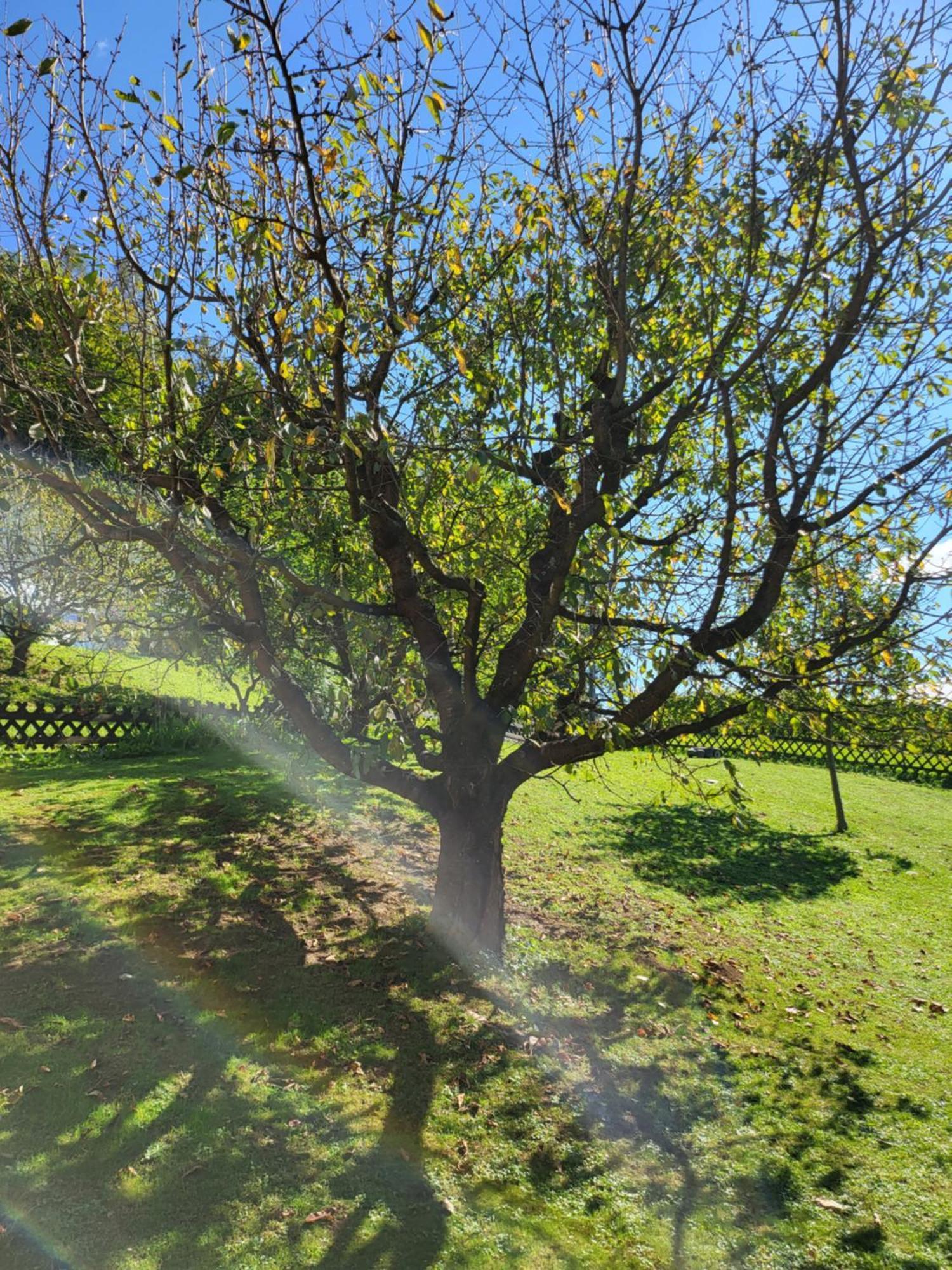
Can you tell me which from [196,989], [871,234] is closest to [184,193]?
[871,234]

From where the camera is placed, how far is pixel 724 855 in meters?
12.6

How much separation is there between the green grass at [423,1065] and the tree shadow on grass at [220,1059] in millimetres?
19

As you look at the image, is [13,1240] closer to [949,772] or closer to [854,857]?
[854,857]

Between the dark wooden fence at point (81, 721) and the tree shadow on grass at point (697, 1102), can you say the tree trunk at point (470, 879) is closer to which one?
the tree shadow on grass at point (697, 1102)

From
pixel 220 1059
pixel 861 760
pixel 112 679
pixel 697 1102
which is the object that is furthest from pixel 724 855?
pixel 112 679

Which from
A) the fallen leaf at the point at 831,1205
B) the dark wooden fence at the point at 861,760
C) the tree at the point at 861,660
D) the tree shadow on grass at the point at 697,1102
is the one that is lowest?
the fallen leaf at the point at 831,1205

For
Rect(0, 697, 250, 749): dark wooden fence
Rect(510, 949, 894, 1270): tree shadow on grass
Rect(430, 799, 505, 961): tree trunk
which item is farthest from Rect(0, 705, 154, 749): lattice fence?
Rect(510, 949, 894, 1270): tree shadow on grass

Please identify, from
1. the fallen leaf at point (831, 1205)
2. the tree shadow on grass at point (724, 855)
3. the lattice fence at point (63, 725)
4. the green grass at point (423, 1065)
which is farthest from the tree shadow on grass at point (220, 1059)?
the lattice fence at point (63, 725)

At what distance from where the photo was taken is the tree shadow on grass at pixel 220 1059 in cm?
380

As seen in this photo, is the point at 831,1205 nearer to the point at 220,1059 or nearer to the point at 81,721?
the point at 220,1059

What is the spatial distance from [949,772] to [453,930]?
61.9 feet

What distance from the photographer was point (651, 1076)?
5.88 metres

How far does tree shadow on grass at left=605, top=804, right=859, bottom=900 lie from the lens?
10961 mm

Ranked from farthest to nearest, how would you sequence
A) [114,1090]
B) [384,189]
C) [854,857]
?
1. [854,857]
2. [384,189]
3. [114,1090]
